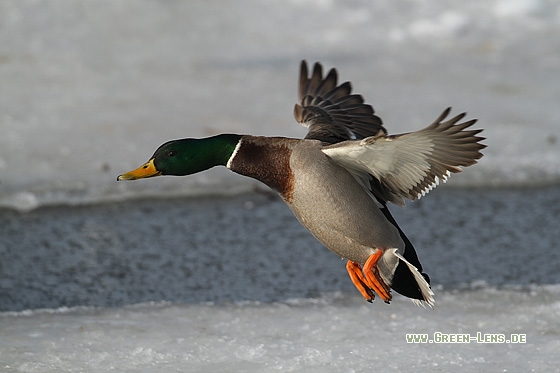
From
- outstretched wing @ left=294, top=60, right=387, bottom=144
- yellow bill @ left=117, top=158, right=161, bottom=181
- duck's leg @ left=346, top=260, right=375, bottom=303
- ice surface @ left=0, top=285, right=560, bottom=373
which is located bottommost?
ice surface @ left=0, top=285, right=560, bottom=373

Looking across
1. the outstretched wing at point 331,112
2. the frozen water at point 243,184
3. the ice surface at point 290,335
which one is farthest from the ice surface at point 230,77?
the ice surface at point 290,335

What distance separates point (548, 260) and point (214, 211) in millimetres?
1869

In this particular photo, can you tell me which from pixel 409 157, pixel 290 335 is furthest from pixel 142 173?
pixel 409 157

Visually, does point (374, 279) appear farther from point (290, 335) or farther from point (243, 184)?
point (243, 184)

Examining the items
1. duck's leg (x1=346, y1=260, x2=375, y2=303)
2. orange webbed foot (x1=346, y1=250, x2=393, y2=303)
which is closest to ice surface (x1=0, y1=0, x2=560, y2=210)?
duck's leg (x1=346, y1=260, x2=375, y2=303)

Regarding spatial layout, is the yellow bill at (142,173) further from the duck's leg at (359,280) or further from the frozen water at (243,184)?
the duck's leg at (359,280)

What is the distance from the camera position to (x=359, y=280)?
11.9 ft

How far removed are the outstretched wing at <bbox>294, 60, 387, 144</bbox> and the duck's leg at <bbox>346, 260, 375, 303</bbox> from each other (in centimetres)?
54

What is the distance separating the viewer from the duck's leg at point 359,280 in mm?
3557

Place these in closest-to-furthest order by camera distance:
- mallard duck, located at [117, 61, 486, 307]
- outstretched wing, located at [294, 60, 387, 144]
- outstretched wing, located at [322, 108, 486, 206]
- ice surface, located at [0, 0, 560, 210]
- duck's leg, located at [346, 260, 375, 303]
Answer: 1. outstretched wing, located at [322, 108, 486, 206]
2. mallard duck, located at [117, 61, 486, 307]
3. duck's leg, located at [346, 260, 375, 303]
4. outstretched wing, located at [294, 60, 387, 144]
5. ice surface, located at [0, 0, 560, 210]

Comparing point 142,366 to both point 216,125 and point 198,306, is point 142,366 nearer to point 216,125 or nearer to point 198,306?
point 198,306

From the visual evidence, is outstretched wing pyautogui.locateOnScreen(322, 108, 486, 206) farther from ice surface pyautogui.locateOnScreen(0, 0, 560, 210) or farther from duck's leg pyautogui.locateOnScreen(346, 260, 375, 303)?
ice surface pyautogui.locateOnScreen(0, 0, 560, 210)

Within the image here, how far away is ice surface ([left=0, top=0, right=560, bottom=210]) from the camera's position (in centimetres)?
554

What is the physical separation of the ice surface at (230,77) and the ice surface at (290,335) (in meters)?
1.49
